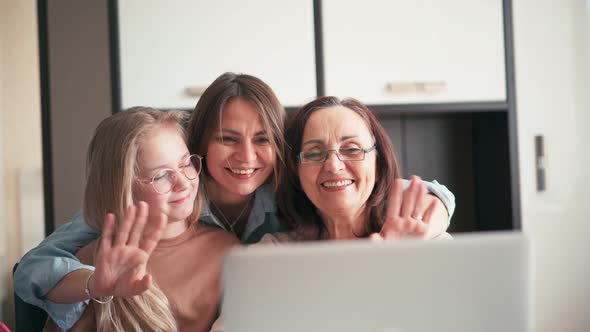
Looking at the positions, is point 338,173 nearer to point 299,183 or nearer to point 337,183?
point 337,183

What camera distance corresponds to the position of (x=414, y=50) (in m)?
2.49

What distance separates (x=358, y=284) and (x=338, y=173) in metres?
0.76

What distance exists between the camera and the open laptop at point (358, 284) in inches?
30.7

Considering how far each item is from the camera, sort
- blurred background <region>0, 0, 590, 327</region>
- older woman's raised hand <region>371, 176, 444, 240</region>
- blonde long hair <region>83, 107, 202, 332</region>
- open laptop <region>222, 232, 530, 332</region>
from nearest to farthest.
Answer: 1. open laptop <region>222, 232, 530, 332</region>
2. older woman's raised hand <region>371, 176, 444, 240</region>
3. blonde long hair <region>83, 107, 202, 332</region>
4. blurred background <region>0, 0, 590, 327</region>

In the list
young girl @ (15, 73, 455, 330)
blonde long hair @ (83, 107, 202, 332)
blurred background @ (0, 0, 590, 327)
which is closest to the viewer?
blonde long hair @ (83, 107, 202, 332)

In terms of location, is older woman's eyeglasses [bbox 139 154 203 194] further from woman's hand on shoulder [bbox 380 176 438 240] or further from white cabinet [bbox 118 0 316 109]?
white cabinet [bbox 118 0 316 109]

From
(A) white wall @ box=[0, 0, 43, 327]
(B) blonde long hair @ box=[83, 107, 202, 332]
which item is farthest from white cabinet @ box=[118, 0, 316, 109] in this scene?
(B) blonde long hair @ box=[83, 107, 202, 332]

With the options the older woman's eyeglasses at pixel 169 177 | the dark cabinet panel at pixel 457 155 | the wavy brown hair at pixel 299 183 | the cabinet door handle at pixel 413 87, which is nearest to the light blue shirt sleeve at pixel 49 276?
the older woman's eyeglasses at pixel 169 177

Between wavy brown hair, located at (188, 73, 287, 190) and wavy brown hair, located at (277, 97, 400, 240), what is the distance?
30 millimetres

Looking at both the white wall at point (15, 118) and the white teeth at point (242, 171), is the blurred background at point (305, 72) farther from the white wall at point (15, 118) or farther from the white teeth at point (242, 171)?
the white teeth at point (242, 171)

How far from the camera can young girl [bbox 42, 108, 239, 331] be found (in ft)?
4.73

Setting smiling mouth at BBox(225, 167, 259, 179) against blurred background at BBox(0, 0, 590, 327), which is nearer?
smiling mouth at BBox(225, 167, 259, 179)

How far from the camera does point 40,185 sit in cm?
257

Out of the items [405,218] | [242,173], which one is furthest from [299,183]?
[405,218]
